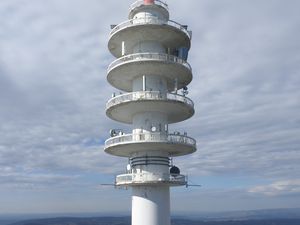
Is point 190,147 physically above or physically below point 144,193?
above

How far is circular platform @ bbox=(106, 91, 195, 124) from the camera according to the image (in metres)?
48.7

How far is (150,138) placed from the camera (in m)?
48.4

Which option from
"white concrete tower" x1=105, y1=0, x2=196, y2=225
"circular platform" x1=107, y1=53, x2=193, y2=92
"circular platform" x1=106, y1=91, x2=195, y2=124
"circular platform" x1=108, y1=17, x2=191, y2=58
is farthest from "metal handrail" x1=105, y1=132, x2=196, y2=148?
"circular platform" x1=108, y1=17, x2=191, y2=58

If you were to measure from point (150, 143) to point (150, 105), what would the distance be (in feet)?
14.9

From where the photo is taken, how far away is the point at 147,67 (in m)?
50.1

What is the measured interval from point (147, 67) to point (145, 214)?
17.0 metres

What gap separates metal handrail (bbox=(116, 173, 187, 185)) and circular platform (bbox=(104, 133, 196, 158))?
3.07 metres

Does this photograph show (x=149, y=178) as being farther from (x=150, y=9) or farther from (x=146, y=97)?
(x=150, y=9)

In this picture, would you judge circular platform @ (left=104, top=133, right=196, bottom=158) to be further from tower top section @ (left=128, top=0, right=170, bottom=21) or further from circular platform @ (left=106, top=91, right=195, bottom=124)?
tower top section @ (left=128, top=0, right=170, bottom=21)

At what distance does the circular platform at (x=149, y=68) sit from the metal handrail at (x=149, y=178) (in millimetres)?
12074

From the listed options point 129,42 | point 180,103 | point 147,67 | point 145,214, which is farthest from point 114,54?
point 145,214

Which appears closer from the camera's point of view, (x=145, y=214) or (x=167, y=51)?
(x=145, y=214)

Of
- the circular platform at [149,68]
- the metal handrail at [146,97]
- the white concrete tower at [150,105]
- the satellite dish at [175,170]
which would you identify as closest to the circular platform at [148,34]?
the white concrete tower at [150,105]

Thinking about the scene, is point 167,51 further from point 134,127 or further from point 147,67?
point 134,127
